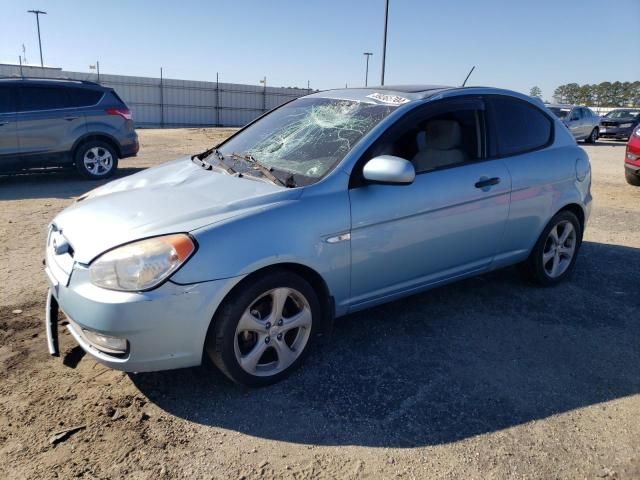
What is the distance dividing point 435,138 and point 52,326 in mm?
2740

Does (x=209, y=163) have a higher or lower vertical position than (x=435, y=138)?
lower

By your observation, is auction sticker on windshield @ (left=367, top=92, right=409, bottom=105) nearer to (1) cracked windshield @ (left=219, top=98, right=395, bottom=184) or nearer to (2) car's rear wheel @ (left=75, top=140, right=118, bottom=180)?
(1) cracked windshield @ (left=219, top=98, right=395, bottom=184)

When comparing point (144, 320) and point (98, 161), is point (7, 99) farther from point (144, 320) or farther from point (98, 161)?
point (144, 320)

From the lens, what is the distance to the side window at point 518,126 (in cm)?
405

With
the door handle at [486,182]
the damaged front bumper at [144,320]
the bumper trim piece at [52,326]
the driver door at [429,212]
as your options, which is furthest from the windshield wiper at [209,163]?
the door handle at [486,182]

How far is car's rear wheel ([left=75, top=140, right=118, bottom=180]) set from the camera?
9414 mm

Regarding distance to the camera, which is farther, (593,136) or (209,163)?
(593,136)

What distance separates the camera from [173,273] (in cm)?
255

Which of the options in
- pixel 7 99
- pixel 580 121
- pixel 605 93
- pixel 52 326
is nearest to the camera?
pixel 52 326

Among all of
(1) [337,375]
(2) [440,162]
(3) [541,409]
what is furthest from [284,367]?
(2) [440,162]

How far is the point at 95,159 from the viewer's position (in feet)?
31.5

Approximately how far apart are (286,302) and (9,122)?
25.8 ft

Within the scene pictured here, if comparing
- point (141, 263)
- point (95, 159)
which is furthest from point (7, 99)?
point (141, 263)

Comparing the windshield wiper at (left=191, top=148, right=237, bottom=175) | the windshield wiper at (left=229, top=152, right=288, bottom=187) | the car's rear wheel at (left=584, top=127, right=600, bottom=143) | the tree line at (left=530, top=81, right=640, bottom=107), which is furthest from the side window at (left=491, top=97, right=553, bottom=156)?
the tree line at (left=530, top=81, right=640, bottom=107)
